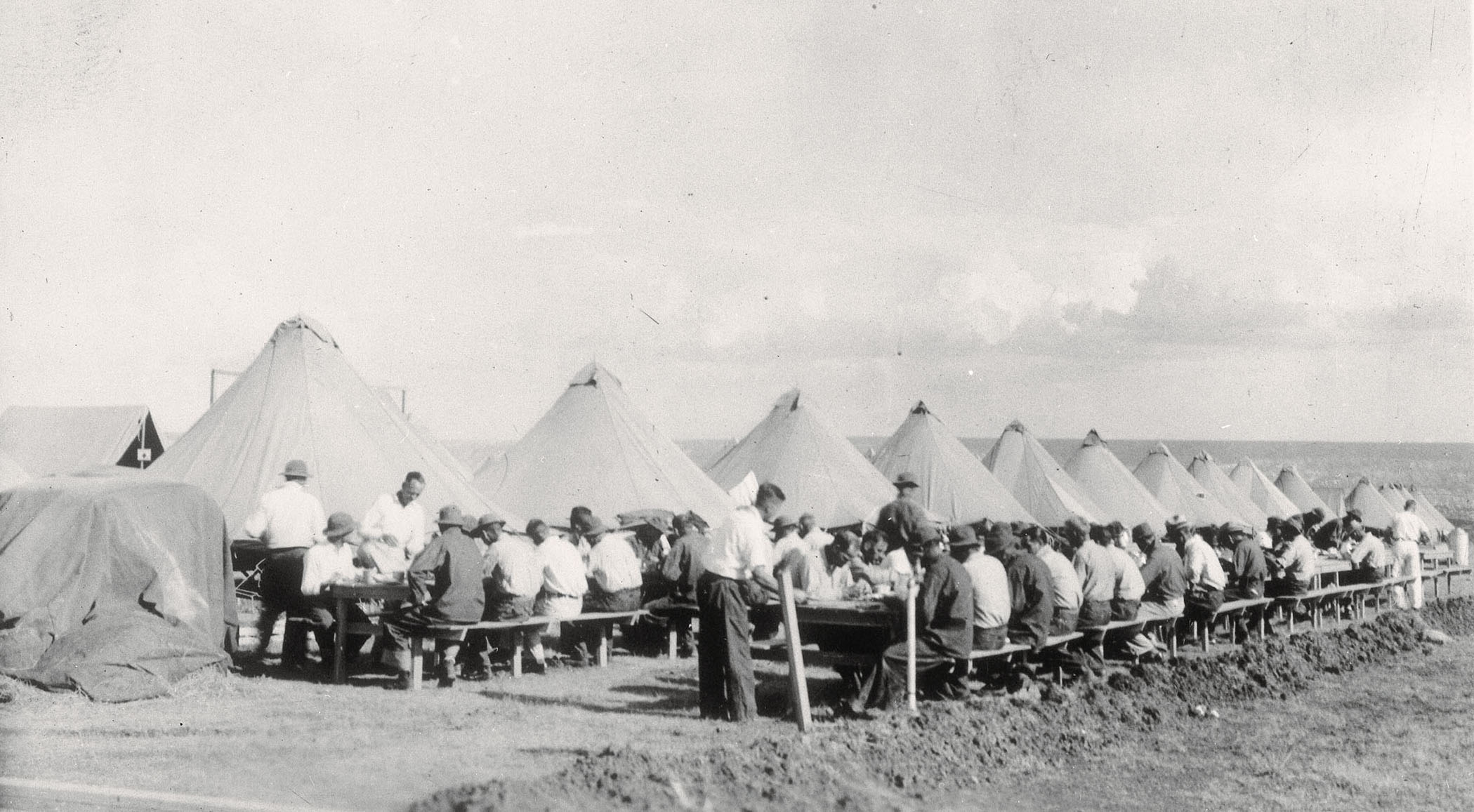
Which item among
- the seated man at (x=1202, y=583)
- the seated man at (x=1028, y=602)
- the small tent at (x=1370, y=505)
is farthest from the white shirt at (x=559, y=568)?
the small tent at (x=1370, y=505)

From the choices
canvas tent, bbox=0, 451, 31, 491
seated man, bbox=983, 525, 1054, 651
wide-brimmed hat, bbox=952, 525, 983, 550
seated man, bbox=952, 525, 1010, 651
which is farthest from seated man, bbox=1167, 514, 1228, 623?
canvas tent, bbox=0, 451, 31, 491

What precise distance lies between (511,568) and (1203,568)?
24.6ft

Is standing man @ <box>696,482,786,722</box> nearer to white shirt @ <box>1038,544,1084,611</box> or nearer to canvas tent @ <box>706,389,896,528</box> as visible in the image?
white shirt @ <box>1038,544,1084,611</box>

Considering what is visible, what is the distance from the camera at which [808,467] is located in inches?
732

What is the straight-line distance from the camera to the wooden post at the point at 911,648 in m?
8.19

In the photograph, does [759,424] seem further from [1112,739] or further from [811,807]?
[811,807]

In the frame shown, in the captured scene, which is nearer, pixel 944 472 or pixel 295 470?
pixel 295 470

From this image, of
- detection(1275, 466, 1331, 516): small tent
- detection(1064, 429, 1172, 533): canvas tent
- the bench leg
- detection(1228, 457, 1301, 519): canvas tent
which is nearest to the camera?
the bench leg

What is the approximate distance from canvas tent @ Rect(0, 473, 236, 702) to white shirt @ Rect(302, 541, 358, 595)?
0.82 m

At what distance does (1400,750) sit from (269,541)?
9288 millimetres

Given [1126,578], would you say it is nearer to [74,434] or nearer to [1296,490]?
[74,434]

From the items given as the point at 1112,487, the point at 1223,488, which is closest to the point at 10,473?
the point at 1112,487

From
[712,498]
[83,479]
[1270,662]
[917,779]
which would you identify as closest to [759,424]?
[712,498]

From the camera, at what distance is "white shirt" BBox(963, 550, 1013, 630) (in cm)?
895
